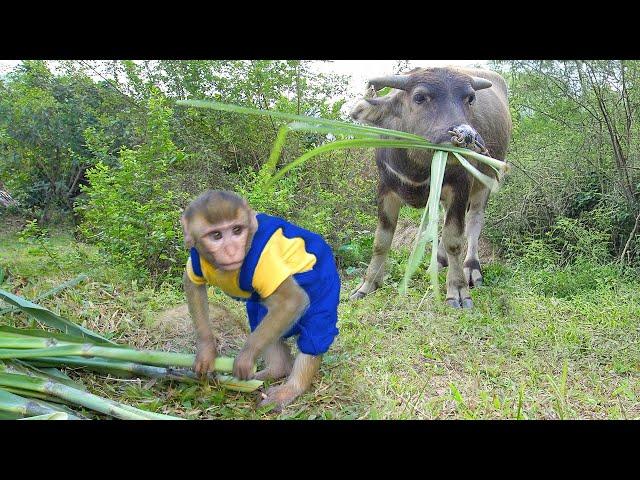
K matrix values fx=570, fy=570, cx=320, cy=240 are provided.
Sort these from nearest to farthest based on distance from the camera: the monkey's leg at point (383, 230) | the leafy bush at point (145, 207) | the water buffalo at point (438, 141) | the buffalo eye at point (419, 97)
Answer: the water buffalo at point (438, 141) → the buffalo eye at point (419, 97) → the leafy bush at point (145, 207) → the monkey's leg at point (383, 230)

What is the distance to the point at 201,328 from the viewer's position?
270cm

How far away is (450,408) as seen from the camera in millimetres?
2658

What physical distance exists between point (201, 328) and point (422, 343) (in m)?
1.46

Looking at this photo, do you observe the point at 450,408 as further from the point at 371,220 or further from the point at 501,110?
the point at 501,110

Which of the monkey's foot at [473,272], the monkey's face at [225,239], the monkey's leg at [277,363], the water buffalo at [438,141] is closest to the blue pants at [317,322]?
the monkey's leg at [277,363]

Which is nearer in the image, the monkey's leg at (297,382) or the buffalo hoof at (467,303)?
the monkey's leg at (297,382)

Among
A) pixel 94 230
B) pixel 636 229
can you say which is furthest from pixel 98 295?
pixel 636 229

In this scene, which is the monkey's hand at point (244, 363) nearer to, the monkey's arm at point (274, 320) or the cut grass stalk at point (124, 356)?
the monkey's arm at point (274, 320)

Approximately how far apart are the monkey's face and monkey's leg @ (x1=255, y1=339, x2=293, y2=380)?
0.72 meters

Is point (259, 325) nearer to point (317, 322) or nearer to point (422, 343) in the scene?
point (317, 322)

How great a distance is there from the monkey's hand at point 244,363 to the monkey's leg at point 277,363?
0.37 metres

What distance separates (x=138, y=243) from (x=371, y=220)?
239 centimetres

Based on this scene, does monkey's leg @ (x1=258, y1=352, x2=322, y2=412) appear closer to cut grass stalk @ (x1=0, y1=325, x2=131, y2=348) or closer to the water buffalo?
cut grass stalk @ (x1=0, y1=325, x2=131, y2=348)

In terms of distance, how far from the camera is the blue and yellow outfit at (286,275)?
2488 millimetres
